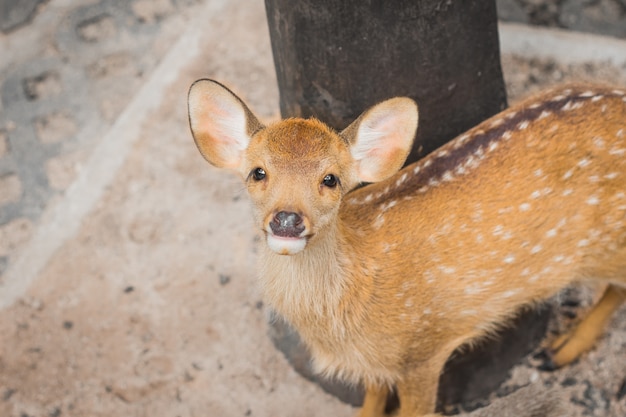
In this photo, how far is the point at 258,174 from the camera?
275cm

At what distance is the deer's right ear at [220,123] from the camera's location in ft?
9.45

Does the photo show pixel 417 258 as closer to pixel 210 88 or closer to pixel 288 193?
pixel 288 193

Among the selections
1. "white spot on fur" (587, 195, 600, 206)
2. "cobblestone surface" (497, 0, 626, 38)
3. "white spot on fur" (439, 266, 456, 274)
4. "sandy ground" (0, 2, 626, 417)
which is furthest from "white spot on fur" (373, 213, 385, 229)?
"cobblestone surface" (497, 0, 626, 38)

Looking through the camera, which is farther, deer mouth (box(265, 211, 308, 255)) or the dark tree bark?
the dark tree bark

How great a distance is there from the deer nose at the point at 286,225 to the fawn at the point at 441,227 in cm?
36

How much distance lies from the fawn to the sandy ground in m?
0.81

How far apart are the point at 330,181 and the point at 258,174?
0.76ft

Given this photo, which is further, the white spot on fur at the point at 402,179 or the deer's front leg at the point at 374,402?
the deer's front leg at the point at 374,402

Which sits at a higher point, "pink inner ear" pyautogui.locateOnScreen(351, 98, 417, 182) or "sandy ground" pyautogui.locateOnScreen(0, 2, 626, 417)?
"pink inner ear" pyautogui.locateOnScreen(351, 98, 417, 182)

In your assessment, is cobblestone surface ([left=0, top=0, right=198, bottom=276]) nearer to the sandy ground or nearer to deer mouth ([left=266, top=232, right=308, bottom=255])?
the sandy ground

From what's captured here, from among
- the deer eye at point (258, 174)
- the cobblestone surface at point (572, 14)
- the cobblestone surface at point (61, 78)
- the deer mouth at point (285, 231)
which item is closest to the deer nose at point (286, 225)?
the deer mouth at point (285, 231)

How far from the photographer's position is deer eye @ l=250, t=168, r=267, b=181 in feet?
8.97

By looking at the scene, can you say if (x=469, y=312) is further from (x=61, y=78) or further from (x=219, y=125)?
(x=61, y=78)

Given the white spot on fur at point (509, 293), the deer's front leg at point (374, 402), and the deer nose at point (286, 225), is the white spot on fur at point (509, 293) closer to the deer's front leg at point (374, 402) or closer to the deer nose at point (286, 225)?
the deer's front leg at point (374, 402)
